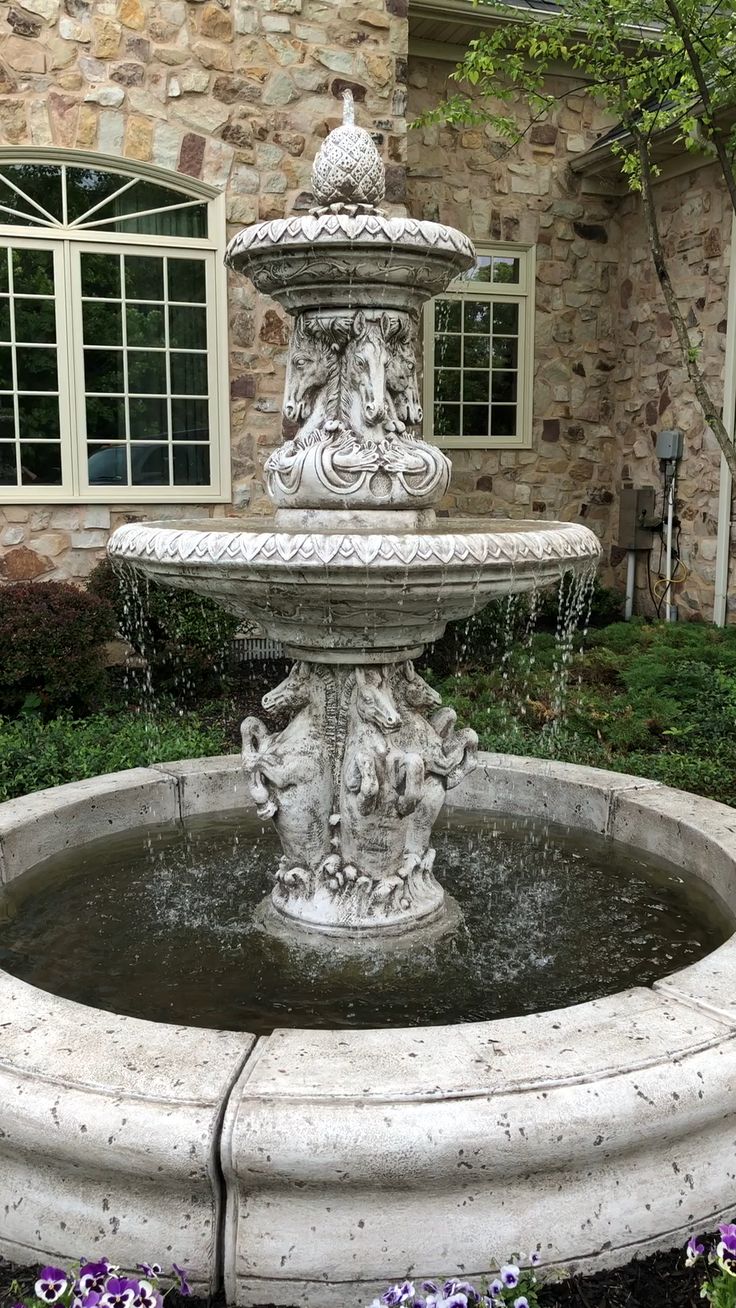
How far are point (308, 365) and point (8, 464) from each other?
5752 mm

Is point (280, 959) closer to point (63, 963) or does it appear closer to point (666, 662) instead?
point (63, 963)

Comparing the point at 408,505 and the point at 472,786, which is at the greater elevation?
the point at 408,505

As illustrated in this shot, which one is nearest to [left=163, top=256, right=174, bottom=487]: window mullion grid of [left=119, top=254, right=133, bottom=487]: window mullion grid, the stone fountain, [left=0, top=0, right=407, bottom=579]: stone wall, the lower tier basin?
[left=119, top=254, right=133, bottom=487]: window mullion grid

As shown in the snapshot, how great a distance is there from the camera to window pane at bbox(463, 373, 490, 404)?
37.6ft

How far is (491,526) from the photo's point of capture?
364cm

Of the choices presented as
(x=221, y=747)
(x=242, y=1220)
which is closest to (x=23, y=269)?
(x=221, y=747)

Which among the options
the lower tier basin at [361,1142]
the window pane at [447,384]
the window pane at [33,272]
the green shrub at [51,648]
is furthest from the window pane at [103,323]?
the lower tier basin at [361,1142]

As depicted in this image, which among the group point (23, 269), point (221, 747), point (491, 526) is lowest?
point (221, 747)

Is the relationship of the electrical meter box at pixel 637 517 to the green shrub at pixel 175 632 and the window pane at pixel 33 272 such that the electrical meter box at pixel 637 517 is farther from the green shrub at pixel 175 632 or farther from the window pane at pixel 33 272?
the window pane at pixel 33 272

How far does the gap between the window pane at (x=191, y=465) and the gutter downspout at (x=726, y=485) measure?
4.77 m

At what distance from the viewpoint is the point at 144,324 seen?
8.87m

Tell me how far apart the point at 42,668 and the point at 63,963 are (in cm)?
392

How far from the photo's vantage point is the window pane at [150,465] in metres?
8.96

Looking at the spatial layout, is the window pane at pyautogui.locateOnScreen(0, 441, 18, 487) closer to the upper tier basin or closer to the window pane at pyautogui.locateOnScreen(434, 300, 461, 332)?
the window pane at pyautogui.locateOnScreen(434, 300, 461, 332)
